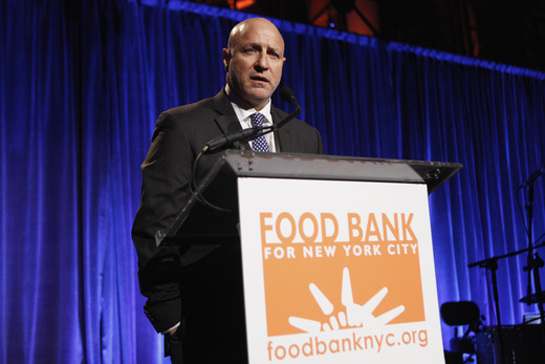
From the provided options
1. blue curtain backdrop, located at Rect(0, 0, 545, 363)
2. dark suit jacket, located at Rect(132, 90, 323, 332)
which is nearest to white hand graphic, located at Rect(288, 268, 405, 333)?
dark suit jacket, located at Rect(132, 90, 323, 332)

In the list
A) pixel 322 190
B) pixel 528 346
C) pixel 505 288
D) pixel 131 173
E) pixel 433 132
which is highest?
pixel 433 132

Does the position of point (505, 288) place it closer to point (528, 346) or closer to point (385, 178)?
point (528, 346)

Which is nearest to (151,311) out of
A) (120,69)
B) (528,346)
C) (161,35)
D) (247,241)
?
(247,241)

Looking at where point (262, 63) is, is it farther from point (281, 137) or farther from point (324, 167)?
point (324, 167)

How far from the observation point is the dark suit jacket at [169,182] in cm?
149

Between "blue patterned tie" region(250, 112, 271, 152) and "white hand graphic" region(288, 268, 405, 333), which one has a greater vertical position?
"blue patterned tie" region(250, 112, 271, 152)

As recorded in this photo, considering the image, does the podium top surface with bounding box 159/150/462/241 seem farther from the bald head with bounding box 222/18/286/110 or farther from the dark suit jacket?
the bald head with bounding box 222/18/286/110

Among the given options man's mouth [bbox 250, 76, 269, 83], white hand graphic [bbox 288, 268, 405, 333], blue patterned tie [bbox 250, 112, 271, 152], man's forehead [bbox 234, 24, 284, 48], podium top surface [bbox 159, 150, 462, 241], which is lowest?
white hand graphic [bbox 288, 268, 405, 333]

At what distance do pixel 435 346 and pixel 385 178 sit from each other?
365mm

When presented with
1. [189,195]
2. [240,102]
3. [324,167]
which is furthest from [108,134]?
[324,167]

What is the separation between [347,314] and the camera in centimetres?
109

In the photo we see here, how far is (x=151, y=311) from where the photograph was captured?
149cm

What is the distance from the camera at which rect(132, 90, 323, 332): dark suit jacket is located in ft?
4.87

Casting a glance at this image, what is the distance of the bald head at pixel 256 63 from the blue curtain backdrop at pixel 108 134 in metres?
A: 2.64
